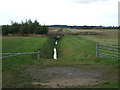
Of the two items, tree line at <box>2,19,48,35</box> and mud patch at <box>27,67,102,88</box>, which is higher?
tree line at <box>2,19,48,35</box>

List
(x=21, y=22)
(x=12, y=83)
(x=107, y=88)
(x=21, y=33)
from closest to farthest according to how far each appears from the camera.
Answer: (x=107, y=88), (x=12, y=83), (x=21, y=33), (x=21, y=22)

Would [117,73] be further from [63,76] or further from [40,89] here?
[40,89]

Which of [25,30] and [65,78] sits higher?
[25,30]

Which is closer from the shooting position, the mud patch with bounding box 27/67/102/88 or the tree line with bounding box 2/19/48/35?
the mud patch with bounding box 27/67/102/88

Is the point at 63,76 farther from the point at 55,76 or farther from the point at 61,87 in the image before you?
the point at 61,87

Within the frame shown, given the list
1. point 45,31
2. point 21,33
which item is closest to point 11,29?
point 21,33

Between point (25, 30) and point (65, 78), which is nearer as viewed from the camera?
point (65, 78)

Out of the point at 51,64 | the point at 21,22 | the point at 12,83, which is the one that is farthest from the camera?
the point at 21,22

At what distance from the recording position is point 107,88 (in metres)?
11.2

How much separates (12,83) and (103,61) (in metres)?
10.7

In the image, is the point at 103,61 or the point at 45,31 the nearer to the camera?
the point at 103,61

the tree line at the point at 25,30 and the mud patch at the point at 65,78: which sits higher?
the tree line at the point at 25,30

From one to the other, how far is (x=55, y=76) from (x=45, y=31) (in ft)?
326

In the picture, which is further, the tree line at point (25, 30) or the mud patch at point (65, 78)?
the tree line at point (25, 30)
